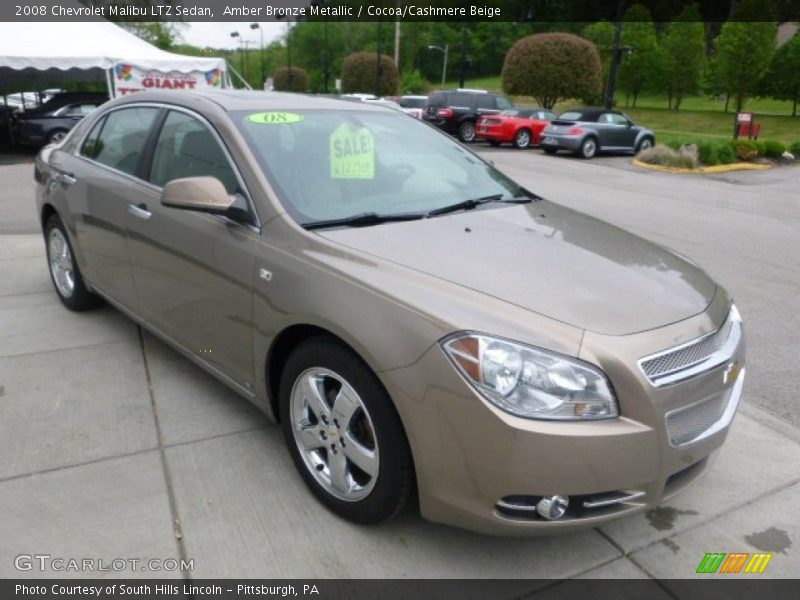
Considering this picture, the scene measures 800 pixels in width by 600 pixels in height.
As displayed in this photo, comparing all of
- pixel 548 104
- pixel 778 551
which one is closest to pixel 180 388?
pixel 778 551

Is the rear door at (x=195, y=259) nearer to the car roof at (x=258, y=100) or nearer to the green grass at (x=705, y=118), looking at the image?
the car roof at (x=258, y=100)

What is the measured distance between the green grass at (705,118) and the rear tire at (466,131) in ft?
32.1

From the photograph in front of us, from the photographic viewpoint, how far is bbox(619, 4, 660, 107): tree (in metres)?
48.1

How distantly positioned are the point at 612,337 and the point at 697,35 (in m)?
50.6

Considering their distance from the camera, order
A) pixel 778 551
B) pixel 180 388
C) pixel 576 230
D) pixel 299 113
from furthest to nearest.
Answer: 1. pixel 180 388
2. pixel 299 113
3. pixel 576 230
4. pixel 778 551

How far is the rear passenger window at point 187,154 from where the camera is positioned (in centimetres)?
312

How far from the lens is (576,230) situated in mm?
3090

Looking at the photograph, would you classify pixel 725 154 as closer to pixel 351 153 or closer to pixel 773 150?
pixel 773 150

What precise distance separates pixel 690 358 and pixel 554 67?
32.8 meters

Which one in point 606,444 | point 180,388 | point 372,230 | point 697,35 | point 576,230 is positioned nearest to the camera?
point 606,444

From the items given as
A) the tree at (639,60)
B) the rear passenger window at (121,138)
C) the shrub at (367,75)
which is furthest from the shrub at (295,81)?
the rear passenger window at (121,138)

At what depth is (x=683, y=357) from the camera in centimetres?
226

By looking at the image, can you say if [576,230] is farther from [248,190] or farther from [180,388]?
[180,388]

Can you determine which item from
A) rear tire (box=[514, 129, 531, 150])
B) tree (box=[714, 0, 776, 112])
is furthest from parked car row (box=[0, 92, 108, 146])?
tree (box=[714, 0, 776, 112])
